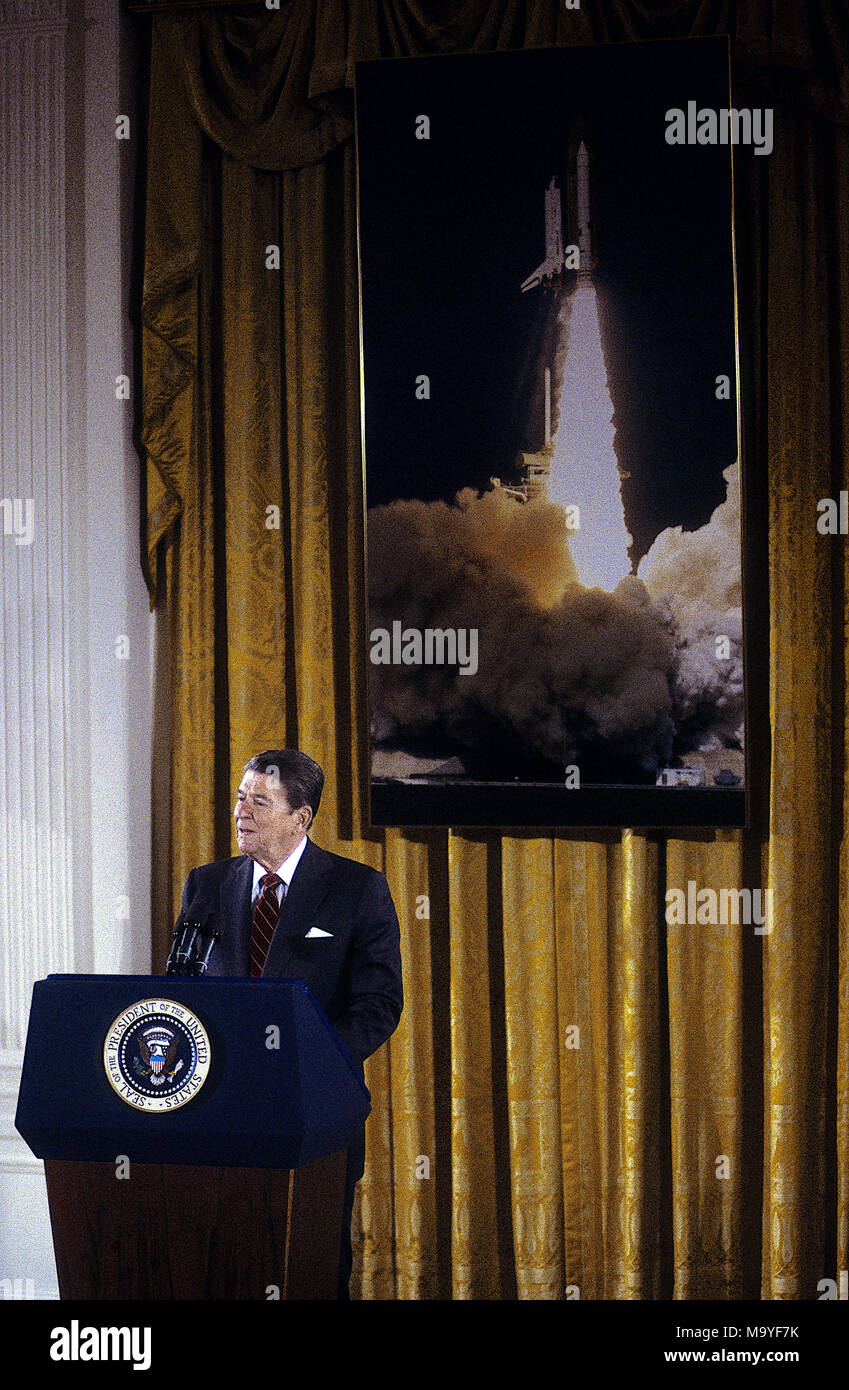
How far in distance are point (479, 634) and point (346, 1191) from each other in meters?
1.56

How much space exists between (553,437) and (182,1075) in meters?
2.05

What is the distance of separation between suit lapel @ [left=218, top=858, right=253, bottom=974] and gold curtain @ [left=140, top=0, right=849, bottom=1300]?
33.5 inches

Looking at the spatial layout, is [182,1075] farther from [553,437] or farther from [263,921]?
[553,437]

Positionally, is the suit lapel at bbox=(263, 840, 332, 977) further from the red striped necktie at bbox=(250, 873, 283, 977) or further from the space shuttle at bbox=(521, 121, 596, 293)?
the space shuttle at bbox=(521, 121, 596, 293)

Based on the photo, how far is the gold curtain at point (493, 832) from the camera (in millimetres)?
3146

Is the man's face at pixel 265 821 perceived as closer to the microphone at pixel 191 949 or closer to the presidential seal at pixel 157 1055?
the microphone at pixel 191 949

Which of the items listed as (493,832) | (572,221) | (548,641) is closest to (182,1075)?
(493,832)

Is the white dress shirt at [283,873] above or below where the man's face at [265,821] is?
below

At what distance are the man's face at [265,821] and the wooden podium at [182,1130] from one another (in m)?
0.58

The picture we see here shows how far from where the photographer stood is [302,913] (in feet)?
7.76

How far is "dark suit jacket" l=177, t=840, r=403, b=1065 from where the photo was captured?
7.61 feet

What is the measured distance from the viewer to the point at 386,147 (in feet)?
10.6

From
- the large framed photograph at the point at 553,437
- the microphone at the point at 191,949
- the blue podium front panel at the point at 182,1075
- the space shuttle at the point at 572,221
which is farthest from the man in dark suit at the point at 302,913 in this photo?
the space shuttle at the point at 572,221
